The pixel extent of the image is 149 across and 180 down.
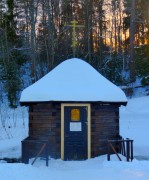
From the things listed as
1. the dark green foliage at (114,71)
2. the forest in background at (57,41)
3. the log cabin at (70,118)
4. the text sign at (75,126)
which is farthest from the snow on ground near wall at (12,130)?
the dark green foliage at (114,71)

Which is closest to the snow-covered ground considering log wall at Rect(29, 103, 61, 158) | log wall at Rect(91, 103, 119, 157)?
log wall at Rect(91, 103, 119, 157)

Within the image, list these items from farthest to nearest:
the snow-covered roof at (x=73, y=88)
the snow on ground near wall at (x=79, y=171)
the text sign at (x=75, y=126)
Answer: the text sign at (x=75, y=126)
the snow-covered roof at (x=73, y=88)
the snow on ground near wall at (x=79, y=171)

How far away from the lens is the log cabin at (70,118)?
13.4m

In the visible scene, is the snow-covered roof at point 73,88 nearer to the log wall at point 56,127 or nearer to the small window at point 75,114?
the log wall at point 56,127

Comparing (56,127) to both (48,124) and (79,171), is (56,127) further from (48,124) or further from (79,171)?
(79,171)

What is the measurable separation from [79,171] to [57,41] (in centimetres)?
A: 2393

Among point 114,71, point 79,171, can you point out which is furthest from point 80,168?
point 114,71

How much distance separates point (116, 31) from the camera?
45750 millimetres

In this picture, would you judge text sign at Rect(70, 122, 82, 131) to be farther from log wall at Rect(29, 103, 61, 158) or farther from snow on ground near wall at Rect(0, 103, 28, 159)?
snow on ground near wall at Rect(0, 103, 28, 159)

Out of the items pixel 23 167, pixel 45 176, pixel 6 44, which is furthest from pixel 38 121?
pixel 6 44

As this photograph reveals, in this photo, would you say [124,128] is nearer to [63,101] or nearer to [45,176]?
[63,101]

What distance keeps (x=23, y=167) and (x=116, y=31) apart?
3597 centimetres

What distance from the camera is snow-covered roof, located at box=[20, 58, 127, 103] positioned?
1341cm

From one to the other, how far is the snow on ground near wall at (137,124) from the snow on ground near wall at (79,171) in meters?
5.11
